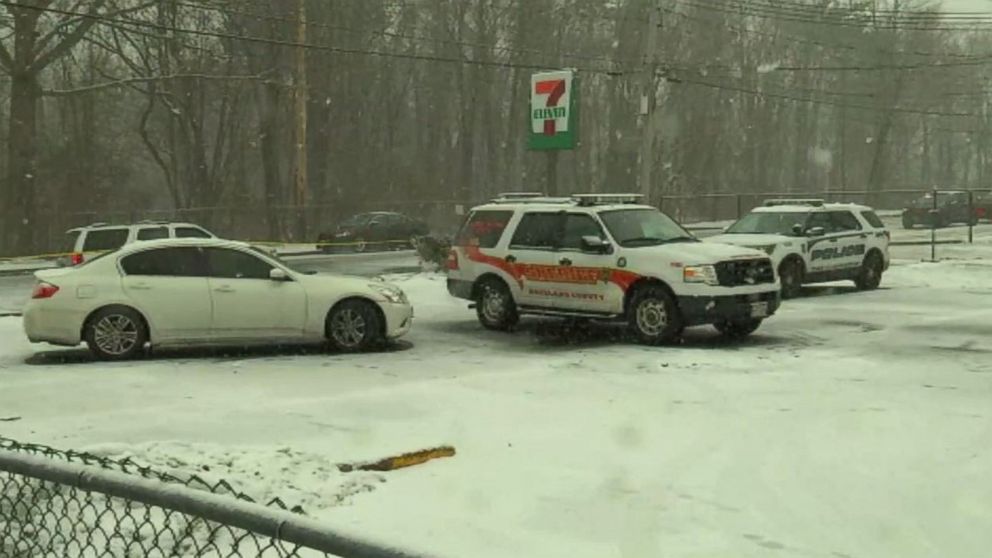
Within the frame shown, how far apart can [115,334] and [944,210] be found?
4349 cm

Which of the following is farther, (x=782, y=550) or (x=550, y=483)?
(x=550, y=483)

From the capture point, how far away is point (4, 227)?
36.7 m

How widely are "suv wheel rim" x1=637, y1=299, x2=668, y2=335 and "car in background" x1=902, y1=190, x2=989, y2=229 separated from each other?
36094 millimetres

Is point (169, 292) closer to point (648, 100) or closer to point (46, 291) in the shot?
point (46, 291)

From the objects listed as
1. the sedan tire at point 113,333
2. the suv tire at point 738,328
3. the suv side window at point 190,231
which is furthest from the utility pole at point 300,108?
the sedan tire at point 113,333

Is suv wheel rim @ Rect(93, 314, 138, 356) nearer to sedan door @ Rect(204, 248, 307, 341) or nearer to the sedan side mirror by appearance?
sedan door @ Rect(204, 248, 307, 341)

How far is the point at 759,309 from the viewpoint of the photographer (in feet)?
44.7

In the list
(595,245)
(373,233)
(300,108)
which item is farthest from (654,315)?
(373,233)

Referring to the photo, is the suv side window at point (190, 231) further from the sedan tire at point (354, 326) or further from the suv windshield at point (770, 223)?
the sedan tire at point (354, 326)

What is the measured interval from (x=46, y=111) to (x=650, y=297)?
4121 cm

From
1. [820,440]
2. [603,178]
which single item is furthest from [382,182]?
[820,440]

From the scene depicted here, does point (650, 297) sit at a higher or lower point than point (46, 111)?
lower

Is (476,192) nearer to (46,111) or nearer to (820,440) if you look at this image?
(46,111)

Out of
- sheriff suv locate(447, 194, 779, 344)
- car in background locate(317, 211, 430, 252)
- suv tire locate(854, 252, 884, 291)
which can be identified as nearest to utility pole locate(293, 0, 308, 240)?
car in background locate(317, 211, 430, 252)
